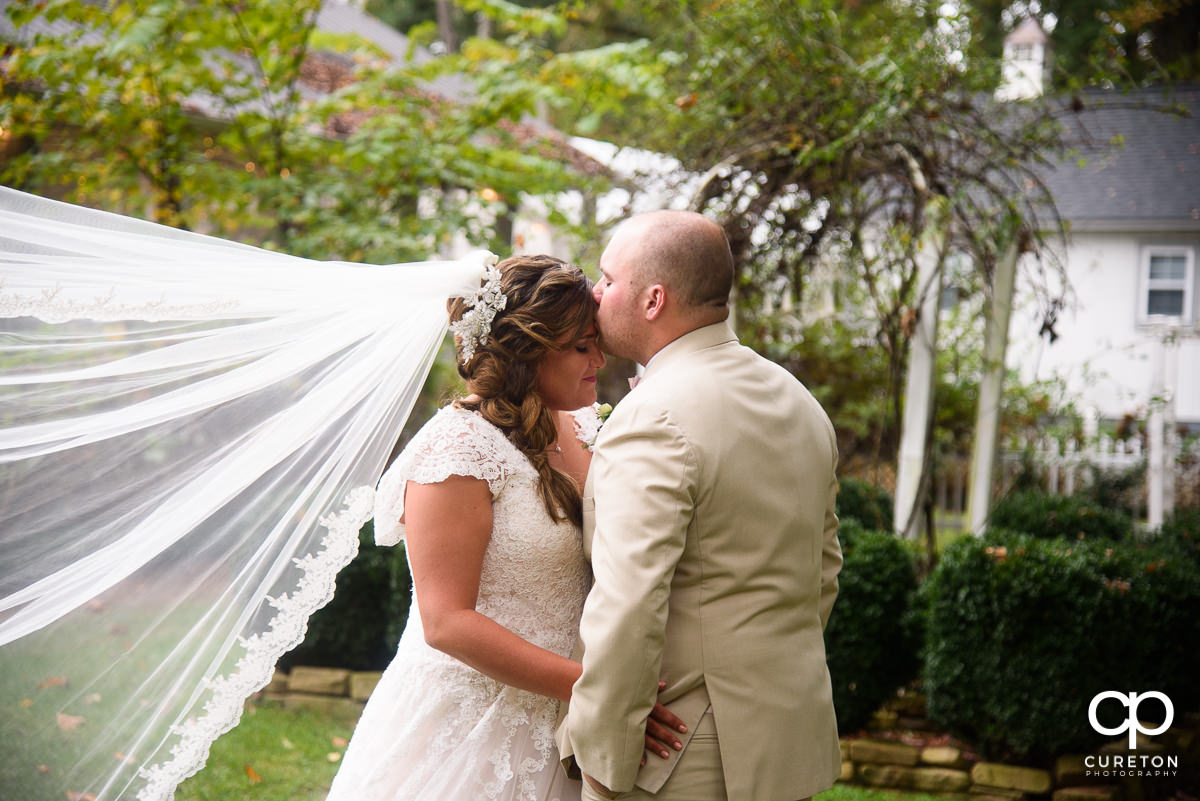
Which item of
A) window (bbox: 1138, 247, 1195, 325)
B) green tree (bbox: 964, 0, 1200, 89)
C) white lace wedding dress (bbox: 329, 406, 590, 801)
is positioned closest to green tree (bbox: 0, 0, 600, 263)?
white lace wedding dress (bbox: 329, 406, 590, 801)

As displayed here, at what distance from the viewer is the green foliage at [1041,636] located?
4469 millimetres

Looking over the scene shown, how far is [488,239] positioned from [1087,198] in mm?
13243

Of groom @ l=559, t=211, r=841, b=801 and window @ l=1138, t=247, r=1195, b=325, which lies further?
window @ l=1138, t=247, r=1195, b=325

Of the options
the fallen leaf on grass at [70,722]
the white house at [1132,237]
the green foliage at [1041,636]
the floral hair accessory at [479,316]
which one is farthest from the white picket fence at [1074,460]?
the fallen leaf on grass at [70,722]

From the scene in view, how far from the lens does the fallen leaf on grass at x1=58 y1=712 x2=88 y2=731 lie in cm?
251

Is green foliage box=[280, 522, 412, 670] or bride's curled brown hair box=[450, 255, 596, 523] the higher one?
bride's curled brown hair box=[450, 255, 596, 523]

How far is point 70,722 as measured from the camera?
2.52m

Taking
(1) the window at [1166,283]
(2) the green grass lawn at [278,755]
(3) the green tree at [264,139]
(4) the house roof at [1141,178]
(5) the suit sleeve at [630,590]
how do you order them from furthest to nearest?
(1) the window at [1166,283]
(4) the house roof at [1141,178]
(3) the green tree at [264,139]
(2) the green grass lawn at [278,755]
(5) the suit sleeve at [630,590]

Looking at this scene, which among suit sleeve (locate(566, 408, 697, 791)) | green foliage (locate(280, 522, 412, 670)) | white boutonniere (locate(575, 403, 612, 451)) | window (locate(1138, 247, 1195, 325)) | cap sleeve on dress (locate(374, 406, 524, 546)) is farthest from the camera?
window (locate(1138, 247, 1195, 325))

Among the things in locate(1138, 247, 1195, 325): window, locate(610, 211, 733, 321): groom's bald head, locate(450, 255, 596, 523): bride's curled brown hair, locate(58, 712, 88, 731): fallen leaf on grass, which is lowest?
locate(58, 712, 88, 731): fallen leaf on grass

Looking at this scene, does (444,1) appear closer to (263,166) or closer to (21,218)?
(263,166)

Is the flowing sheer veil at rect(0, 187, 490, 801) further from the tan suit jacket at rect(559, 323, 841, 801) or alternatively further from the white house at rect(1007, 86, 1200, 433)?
the white house at rect(1007, 86, 1200, 433)

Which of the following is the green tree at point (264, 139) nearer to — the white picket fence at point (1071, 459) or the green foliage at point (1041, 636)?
the green foliage at point (1041, 636)

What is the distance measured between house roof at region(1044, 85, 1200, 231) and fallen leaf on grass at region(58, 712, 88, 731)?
1636 centimetres
